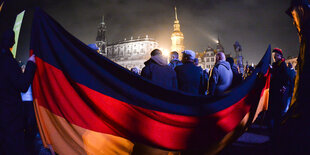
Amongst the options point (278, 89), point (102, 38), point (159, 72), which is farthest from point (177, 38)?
point (102, 38)

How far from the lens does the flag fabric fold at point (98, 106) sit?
6.70ft

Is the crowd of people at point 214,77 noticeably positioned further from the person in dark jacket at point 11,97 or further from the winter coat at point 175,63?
the person in dark jacket at point 11,97

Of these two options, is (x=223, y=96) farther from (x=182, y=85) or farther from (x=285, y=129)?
(x=182, y=85)

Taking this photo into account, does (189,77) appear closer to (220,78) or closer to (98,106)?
(220,78)

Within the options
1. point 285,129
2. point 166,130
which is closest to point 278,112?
point 285,129

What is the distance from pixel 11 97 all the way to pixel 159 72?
8.63 feet

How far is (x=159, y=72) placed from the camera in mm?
3725

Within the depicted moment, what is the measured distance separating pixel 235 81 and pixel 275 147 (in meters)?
3.46

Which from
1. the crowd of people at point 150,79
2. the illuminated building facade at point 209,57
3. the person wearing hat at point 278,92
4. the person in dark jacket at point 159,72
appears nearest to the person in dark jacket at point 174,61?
the crowd of people at point 150,79

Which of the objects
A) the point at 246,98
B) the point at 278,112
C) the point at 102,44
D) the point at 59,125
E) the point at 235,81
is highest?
the point at 102,44

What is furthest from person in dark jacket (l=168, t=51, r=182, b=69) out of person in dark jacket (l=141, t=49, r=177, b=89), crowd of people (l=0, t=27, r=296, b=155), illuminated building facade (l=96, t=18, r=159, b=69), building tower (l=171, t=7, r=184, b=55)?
illuminated building facade (l=96, t=18, r=159, b=69)

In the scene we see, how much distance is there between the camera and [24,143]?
2.07 metres

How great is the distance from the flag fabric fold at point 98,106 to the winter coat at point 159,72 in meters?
1.28

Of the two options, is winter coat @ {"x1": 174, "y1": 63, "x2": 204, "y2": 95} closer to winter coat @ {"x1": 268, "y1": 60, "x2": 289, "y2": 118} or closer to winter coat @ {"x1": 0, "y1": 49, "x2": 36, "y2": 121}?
winter coat @ {"x1": 268, "y1": 60, "x2": 289, "y2": 118}
